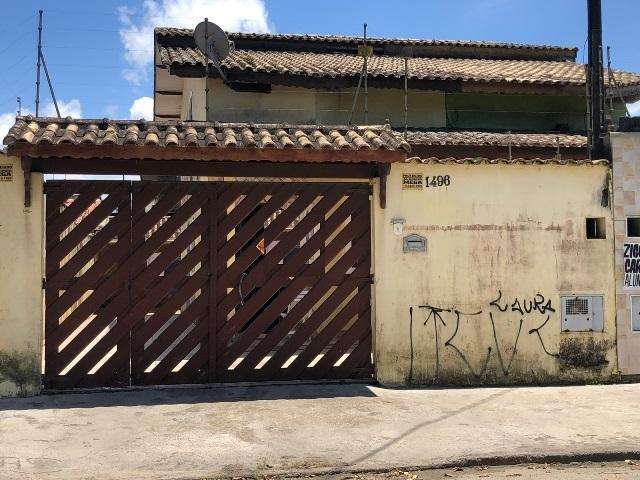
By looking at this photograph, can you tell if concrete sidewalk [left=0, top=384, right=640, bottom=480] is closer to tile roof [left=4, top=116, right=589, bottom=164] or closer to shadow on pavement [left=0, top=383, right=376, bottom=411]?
shadow on pavement [left=0, top=383, right=376, bottom=411]

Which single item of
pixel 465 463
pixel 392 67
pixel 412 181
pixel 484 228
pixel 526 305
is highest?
pixel 392 67

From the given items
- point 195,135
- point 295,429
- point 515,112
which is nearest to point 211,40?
point 195,135

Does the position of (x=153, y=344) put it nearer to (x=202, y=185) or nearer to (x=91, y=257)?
(x=91, y=257)

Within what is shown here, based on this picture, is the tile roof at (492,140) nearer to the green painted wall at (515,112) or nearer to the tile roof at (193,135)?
the green painted wall at (515,112)

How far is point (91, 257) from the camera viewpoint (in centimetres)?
789

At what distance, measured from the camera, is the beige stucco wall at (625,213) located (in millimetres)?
8789

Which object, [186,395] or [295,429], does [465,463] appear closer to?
[295,429]

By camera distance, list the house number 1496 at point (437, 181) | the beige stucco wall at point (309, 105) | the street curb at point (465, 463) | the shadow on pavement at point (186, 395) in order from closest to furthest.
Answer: the street curb at point (465, 463) → the shadow on pavement at point (186, 395) → the house number 1496 at point (437, 181) → the beige stucco wall at point (309, 105)

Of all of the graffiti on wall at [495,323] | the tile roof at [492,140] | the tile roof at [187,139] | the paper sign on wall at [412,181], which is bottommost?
the graffiti on wall at [495,323]

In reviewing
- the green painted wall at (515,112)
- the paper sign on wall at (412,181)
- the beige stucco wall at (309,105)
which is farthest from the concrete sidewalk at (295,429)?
the green painted wall at (515,112)

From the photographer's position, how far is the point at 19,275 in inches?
303

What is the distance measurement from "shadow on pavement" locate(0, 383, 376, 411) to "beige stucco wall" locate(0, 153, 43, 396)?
1.49ft

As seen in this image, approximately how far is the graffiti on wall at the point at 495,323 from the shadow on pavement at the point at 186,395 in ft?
3.75

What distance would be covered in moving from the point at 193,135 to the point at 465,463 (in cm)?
472
